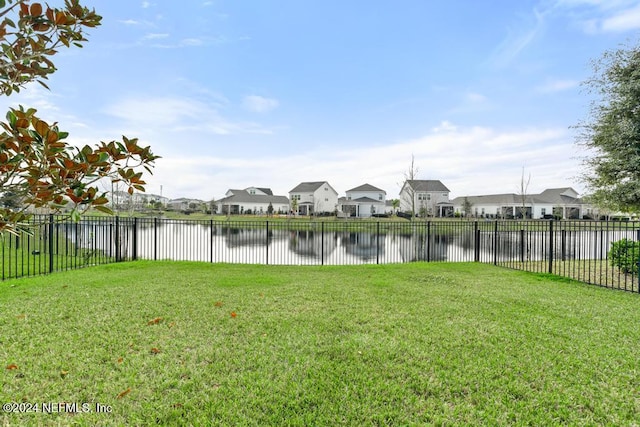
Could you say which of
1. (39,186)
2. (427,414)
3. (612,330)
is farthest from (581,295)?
(39,186)

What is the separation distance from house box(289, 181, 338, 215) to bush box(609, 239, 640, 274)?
48706mm

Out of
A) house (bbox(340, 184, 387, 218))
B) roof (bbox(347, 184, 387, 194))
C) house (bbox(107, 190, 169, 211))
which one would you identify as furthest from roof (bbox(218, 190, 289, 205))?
house (bbox(107, 190, 169, 211))

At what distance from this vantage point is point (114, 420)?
2443 millimetres

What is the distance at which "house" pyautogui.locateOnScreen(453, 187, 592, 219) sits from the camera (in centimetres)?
5220

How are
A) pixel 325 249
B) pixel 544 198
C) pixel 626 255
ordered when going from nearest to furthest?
pixel 626 255 < pixel 325 249 < pixel 544 198

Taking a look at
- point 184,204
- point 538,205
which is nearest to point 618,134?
point 538,205

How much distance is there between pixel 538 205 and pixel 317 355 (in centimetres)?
6534

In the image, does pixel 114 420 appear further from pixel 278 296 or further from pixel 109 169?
pixel 278 296

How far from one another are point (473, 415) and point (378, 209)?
57785 millimetres

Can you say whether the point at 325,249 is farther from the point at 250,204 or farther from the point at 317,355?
the point at 250,204

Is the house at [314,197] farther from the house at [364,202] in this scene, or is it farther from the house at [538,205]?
the house at [538,205]

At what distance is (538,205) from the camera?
182 ft

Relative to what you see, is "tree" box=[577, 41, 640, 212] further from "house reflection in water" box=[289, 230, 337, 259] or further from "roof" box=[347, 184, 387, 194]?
"roof" box=[347, 184, 387, 194]

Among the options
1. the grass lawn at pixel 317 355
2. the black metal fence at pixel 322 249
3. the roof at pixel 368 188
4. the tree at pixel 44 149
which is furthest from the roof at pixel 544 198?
the tree at pixel 44 149
